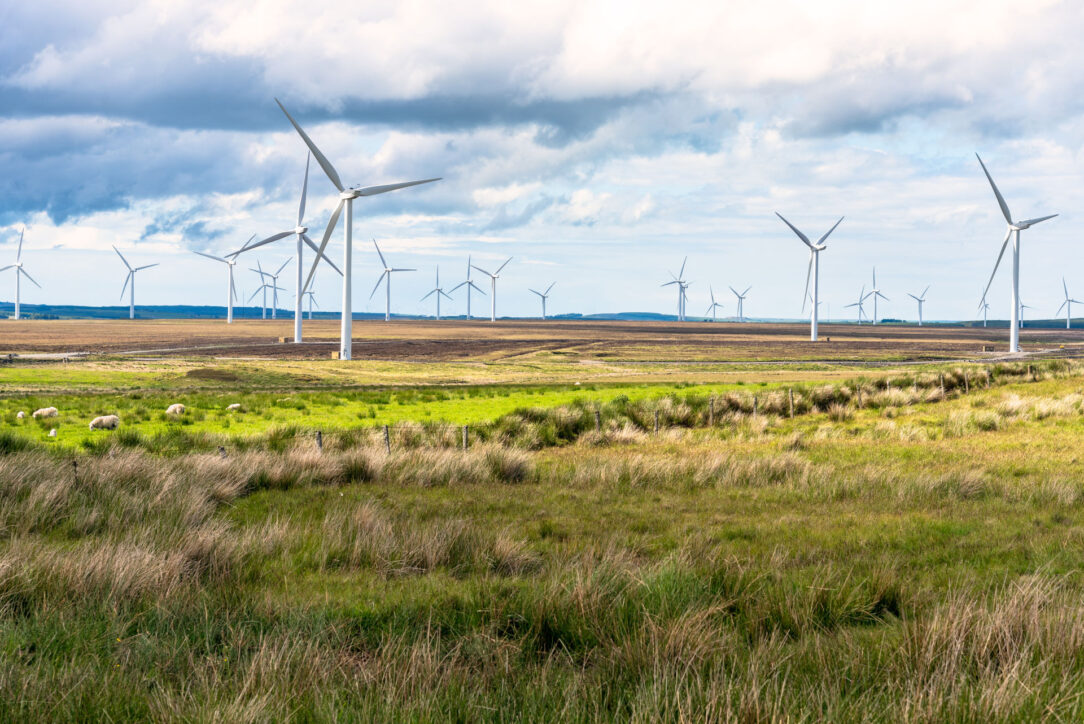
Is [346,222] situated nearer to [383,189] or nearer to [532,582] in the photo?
[383,189]

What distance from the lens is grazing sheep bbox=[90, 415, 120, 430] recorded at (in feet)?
93.5

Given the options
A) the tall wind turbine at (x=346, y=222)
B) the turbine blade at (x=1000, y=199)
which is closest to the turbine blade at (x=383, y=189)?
the tall wind turbine at (x=346, y=222)

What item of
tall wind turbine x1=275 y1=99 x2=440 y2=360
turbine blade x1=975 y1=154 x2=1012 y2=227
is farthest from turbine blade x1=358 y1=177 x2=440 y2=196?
turbine blade x1=975 y1=154 x2=1012 y2=227

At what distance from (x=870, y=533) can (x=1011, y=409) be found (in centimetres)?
2637

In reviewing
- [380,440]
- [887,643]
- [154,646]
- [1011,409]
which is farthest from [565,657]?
[1011,409]

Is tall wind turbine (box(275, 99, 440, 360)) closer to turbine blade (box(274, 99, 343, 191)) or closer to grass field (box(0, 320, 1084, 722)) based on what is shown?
turbine blade (box(274, 99, 343, 191))

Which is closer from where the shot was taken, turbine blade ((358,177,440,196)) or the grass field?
the grass field

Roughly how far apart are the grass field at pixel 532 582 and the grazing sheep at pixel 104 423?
4.62 metres

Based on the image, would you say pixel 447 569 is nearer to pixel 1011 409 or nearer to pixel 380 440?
pixel 380 440

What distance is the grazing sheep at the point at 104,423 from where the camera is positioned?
93.5 ft

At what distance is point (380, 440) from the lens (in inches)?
984

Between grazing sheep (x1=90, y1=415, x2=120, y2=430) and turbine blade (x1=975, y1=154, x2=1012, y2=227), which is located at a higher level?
turbine blade (x1=975, y1=154, x2=1012, y2=227)

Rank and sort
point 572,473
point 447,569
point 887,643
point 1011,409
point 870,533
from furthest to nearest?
point 1011,409 → point 572,473 → point 870,533 → point 447,569 → point 887,643

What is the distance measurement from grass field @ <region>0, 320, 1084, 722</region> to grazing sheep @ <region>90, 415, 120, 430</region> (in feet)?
15.2
